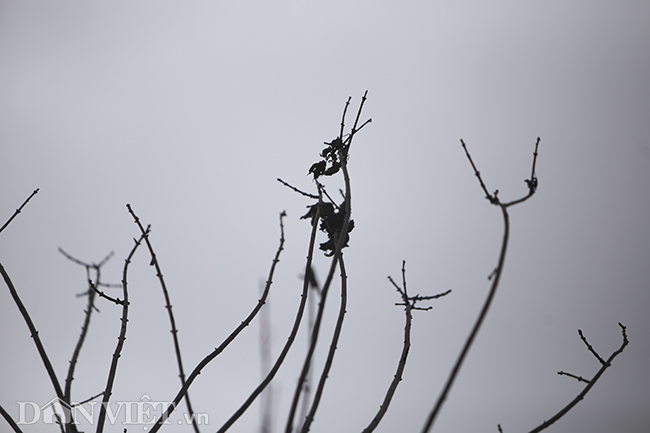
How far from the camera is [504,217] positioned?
0.78 m

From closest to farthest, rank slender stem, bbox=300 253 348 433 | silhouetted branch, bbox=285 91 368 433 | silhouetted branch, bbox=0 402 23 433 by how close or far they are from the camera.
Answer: silhouetted branch, bbox=285 91 368 433, slender stem, bbox=300 253 348 433, silhouetted branch, bbox=0 402 23 433

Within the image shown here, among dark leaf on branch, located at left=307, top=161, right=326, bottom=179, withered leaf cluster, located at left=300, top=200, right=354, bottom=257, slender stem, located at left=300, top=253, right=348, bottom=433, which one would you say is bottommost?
slender stem, located at left=300, top=253, right=348, bottom=433

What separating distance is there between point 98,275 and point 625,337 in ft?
6.06

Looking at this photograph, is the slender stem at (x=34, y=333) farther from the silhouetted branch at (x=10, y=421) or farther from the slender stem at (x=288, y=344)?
the slender stem at (x=288, y=344)

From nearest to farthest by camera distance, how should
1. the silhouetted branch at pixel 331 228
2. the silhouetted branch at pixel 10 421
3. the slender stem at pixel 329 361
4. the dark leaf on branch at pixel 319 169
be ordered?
the silhouetted branch at pixel 331 228 < the slender stem at pixel 329 361 < the silhouetted branch at pixel 10 421 < the dark leaf on branch at pixel 319 169

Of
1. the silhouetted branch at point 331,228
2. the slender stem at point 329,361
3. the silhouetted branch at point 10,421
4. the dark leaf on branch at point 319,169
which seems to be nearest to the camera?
the silhouetted branch at point 331,228

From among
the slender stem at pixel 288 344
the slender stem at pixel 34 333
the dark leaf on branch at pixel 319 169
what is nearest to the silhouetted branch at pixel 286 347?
the slender stem at pixel 288 344

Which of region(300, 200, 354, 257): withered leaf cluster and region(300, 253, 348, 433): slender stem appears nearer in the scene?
region(300, 253, 348, 433): slender stem

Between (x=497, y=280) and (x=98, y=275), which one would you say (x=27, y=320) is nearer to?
(x=98, y=275)

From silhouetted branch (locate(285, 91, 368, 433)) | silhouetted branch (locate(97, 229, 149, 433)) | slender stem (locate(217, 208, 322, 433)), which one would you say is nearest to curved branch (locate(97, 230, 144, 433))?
silhouetted branch (locate(97, 229, 149, 433))

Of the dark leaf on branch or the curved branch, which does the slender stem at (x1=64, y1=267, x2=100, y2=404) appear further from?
the dark leaf on branch

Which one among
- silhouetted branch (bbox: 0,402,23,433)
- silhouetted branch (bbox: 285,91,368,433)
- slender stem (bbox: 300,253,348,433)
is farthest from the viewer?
silhouetted branch (bbox: 0,402,23,433)

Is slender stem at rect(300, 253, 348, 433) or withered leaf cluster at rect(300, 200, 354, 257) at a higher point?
withered leaf cluster at rect(300, 200, 354, 257)

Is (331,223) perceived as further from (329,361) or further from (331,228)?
(329,361)
